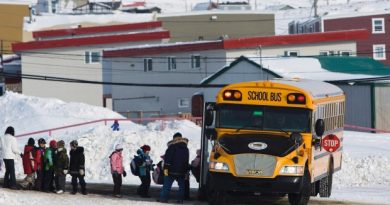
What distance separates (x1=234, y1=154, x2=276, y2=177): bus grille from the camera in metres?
20.2

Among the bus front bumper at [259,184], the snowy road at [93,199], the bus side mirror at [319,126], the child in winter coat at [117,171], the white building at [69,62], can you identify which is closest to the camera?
the bus front bumper at [259,184]

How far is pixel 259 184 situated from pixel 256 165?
Result: 0.38 m

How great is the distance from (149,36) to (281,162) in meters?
58.4

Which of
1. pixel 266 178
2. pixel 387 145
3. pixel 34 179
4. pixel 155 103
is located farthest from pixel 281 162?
pixel 155 103

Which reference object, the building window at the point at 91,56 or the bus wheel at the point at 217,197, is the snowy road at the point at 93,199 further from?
the building window at the point at 91,56

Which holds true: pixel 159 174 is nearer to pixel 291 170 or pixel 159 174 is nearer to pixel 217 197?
pixel 217 197

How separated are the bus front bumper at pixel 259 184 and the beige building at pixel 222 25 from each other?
229ft

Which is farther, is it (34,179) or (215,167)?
(34,179)

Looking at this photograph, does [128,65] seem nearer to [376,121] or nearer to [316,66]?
[316,66]

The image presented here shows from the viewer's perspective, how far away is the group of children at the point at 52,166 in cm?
2444

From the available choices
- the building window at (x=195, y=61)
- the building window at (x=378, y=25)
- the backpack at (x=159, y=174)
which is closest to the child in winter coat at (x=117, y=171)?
the backpack at (x=159, y=174)

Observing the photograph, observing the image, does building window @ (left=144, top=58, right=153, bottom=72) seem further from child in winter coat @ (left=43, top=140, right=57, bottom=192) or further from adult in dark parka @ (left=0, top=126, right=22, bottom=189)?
child in winter coat @ (left=43, top=140, right=57, bottom=192)

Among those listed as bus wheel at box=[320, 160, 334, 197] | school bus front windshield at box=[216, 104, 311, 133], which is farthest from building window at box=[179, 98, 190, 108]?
school bus front windshield at box=[216, 104, 311, 133]

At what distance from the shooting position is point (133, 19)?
95.8 m
